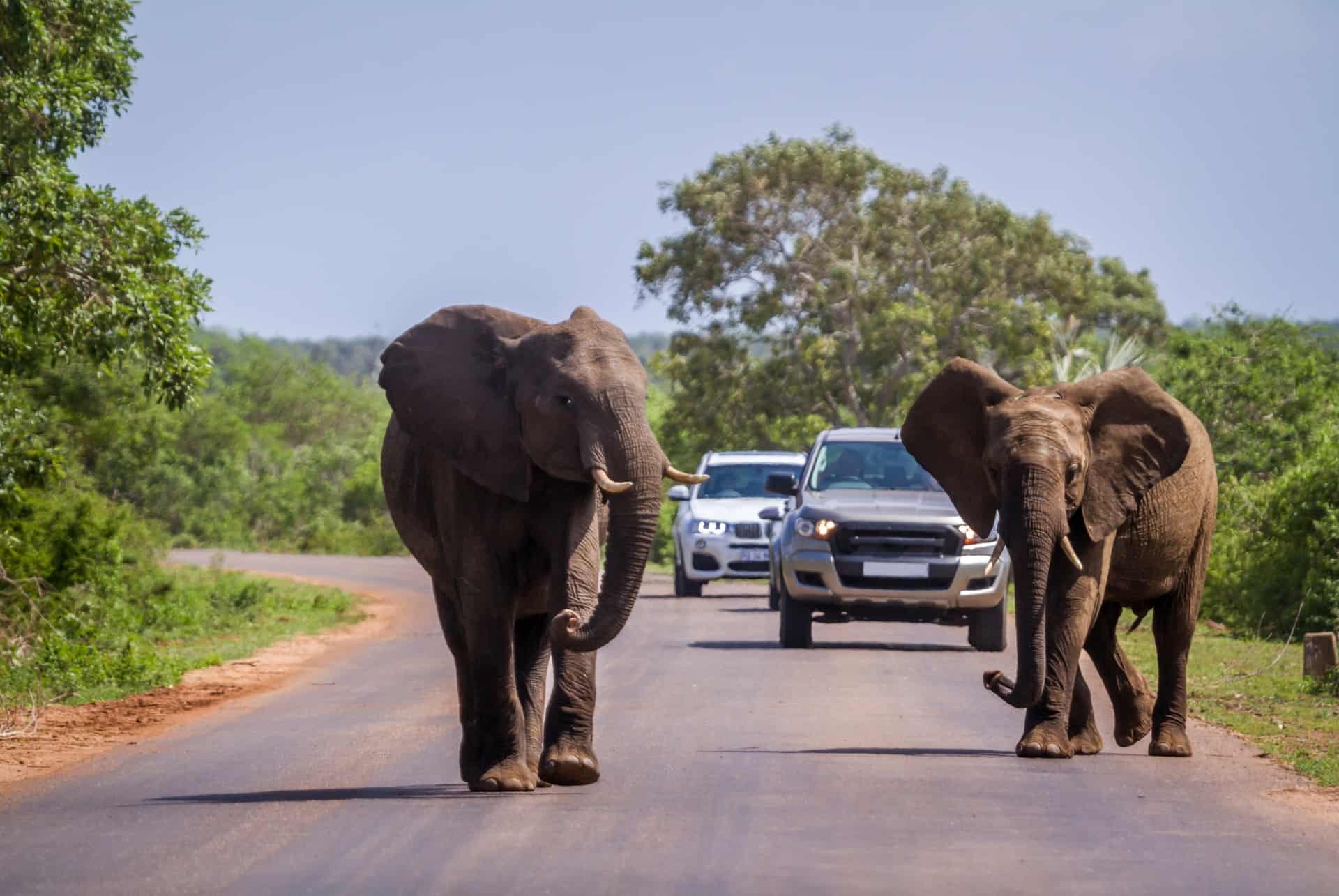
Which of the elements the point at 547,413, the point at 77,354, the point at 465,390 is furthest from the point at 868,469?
the point at 547,413

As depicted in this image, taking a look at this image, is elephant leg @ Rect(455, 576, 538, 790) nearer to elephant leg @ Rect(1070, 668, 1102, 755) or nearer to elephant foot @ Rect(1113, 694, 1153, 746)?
elephant leg @ Rect(1070, 668, 1102, 755)

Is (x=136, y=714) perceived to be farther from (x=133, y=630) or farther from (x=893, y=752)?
(x=133, y=630)

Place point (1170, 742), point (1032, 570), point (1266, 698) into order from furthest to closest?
point (1266, 698) < point (1170, 742) < point (1032, 570)

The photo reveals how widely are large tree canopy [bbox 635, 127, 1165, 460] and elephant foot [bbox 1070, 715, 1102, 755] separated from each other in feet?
115

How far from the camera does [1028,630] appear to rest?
10.9 meters

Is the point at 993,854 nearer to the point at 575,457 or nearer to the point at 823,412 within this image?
the point at 575,457

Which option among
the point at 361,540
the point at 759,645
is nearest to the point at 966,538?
the point at 759,645

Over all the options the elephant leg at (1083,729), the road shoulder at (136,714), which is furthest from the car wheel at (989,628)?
the elephant leg at (1083,729)

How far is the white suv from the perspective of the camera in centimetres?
2822

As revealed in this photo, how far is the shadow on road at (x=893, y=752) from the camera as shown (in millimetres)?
11750

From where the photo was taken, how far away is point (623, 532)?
946 cm

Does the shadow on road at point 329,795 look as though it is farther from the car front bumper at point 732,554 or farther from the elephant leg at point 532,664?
the car front bumper at point 732,554

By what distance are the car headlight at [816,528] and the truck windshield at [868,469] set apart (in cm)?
97

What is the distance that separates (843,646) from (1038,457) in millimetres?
9570
